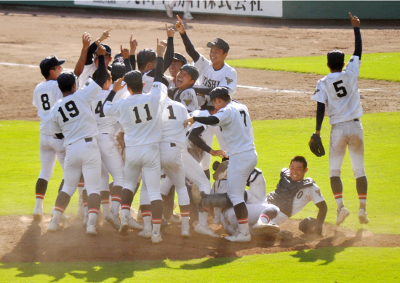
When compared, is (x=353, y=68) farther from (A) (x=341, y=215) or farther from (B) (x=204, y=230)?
(B) (x=204, y=230)

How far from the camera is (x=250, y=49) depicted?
868 inches

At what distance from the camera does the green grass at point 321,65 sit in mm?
17172

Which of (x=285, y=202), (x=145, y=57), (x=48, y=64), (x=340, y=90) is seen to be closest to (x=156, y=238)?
(x=285, y=202)

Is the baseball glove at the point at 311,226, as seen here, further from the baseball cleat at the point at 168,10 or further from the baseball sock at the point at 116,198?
the baseball cleat at the point at 168,10

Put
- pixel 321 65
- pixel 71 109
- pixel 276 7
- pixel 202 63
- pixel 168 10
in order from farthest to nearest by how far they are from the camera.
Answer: pixel 168 10, pixel 276 7, pixel 321 65, pixel 202 63, pixel 71 109

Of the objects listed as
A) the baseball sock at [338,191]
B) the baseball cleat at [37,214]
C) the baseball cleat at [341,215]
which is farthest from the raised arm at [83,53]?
the baseball cleat at [341,215]

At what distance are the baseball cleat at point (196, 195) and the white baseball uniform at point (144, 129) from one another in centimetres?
67

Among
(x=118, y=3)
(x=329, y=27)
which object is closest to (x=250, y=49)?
(x=329, y=27)

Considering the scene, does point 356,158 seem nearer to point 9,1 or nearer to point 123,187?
point 123,187

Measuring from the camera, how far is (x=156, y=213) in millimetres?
5938

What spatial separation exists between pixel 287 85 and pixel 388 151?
23.2ft

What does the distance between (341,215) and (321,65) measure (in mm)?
13334

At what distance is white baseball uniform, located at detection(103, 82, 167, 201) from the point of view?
231 inches

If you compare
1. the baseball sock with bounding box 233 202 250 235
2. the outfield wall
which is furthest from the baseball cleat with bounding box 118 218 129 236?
the outfield wall
